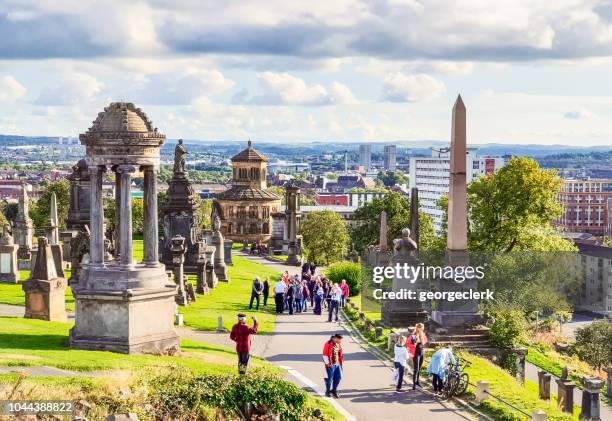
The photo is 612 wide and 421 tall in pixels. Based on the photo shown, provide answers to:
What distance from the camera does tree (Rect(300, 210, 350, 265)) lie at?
2724 inches

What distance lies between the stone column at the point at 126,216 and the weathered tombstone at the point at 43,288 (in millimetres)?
3966

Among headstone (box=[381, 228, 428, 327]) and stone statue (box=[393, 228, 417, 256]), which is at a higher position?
stone statue (box=[393, 228, 417, 256])

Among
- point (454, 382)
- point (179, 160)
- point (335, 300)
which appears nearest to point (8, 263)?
point (179, 160)

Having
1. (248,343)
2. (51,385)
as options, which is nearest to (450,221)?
(248,343)

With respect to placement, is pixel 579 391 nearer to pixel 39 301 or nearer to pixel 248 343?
pixel 248 343

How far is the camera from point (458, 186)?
26688 mm

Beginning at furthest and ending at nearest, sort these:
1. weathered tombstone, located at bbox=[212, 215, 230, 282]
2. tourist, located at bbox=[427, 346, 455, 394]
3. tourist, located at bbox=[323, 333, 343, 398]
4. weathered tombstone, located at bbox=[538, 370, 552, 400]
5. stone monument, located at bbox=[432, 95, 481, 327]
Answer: weathered tombstone, located at bbox=[212, 215, 230, 282], stone monument, located at bbox=[432, 95, 481, 327], weathered tombstone, located at bbox=[538, 370, 552, 400], tourist, located at bbox=[427, 346, 455, 394], tourist, located at bbox=[323, 333, 343, 398]

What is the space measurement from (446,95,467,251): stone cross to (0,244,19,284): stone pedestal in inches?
706

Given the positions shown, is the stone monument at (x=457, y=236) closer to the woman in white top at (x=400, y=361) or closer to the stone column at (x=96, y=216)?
the woman in white top at (x=400, y=361)

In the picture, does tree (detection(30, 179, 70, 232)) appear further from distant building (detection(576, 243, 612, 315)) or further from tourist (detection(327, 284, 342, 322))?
tourist (detection(327, 284, 342, 322))

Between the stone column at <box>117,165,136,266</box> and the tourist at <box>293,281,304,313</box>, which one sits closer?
the stone column at <box>117,165,136,266</box>

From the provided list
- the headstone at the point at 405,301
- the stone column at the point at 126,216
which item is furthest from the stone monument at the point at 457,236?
the stone column at the point at 126,216

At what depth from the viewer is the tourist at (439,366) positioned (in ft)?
62.4

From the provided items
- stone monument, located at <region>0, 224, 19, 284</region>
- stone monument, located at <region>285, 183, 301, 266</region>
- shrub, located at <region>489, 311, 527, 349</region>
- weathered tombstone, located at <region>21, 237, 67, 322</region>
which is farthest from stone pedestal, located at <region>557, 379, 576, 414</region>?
stone monument, located at <region>285, 183, 301, 266</region>
